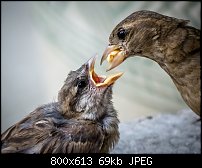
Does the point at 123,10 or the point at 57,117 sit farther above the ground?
the point at 123,10

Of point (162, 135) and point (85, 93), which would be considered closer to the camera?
point (85, 93)

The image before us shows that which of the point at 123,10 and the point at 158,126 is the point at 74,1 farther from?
the point at 158,126

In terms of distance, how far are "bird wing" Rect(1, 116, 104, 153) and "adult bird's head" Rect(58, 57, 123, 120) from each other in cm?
7

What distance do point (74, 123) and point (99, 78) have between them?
32 centimetres

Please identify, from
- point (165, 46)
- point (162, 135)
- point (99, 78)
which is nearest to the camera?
point (165, 46)

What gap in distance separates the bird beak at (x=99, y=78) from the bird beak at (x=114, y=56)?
5.9 inches

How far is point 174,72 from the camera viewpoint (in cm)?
227

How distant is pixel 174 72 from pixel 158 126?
128 centimetres

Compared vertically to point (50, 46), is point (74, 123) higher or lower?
lower

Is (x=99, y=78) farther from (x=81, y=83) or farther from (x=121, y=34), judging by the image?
(x=121, y=34)

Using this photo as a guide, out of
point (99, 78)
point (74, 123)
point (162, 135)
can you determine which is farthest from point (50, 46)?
point (162, 135)

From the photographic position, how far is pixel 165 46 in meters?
2.24

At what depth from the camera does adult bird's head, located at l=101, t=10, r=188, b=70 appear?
2260 millimetres
